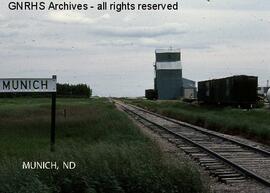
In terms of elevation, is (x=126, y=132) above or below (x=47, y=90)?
below

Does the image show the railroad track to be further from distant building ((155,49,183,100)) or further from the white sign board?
distant building ((155,49,183,100))

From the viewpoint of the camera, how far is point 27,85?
921 cm

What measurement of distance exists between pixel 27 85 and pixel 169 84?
10042 cm

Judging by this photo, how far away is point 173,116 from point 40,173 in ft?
126

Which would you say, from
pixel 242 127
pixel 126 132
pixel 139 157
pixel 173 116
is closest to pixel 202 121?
pixel 242 127

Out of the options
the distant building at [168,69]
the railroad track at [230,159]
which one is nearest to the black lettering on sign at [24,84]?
the railroad track at [230,159]

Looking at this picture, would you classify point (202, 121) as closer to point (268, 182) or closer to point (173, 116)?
point (173, 116)

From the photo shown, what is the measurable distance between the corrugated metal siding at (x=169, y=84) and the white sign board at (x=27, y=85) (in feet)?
313

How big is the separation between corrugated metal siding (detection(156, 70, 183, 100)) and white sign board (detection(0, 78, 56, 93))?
95336 mm

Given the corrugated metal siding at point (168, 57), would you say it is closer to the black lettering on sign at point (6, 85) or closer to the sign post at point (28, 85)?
the sign post at point (28, 85)

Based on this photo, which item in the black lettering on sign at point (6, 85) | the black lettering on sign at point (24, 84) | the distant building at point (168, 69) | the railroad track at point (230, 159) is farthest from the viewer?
the distant building at point (168, 69)

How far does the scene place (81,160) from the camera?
8.77m

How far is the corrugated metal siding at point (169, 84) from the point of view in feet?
346

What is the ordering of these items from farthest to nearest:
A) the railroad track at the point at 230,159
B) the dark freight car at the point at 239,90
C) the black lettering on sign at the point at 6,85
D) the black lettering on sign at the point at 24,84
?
the dark freight car at the point at 239,90 < the railroad track at the point at 230,159 < the black lettering on sign at the point at 24,84 < the black lettering on sign at the point at 6,85
